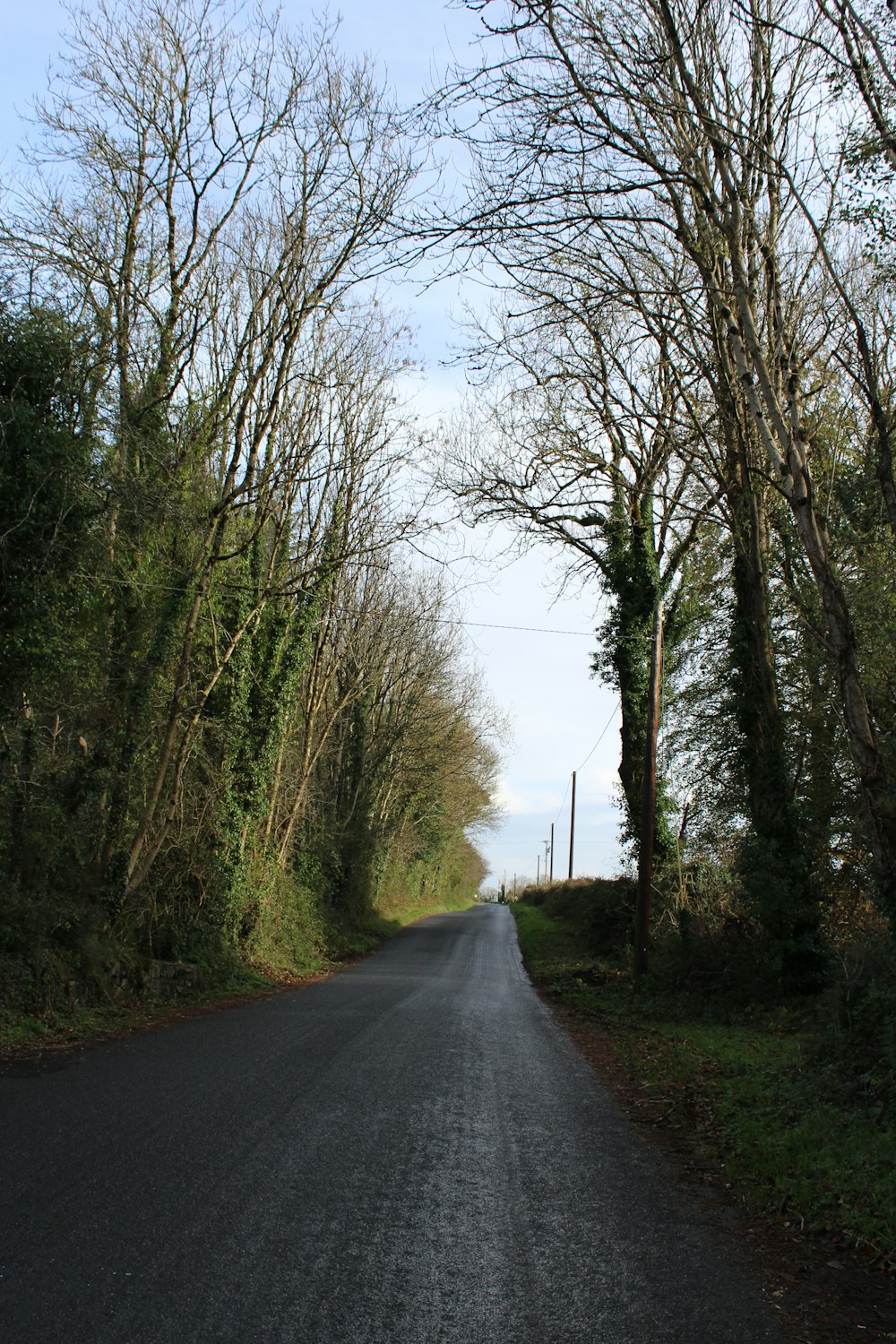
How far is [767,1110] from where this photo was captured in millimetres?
7684

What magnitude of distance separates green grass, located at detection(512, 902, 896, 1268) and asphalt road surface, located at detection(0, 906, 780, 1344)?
2.09 feet

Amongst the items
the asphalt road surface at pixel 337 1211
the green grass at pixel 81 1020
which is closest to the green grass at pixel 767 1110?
the asphalt road surface at pixel 337 1211

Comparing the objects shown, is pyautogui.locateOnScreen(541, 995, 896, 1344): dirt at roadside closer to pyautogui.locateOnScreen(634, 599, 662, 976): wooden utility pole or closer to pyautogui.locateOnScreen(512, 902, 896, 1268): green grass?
pyautogui.locateOnScreen(512, 902, 896, 1268): green grass

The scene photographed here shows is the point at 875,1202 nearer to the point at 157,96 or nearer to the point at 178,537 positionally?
the point at 178,537

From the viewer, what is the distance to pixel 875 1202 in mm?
5367

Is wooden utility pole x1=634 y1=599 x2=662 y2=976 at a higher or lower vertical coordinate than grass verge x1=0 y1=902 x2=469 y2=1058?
higher

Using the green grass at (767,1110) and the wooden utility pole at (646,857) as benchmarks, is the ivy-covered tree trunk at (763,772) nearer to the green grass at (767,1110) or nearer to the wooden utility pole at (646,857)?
the green grass at (767,1110)

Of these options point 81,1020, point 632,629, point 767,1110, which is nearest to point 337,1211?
point 767,1110

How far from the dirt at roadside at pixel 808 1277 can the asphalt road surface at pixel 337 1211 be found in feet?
0.52

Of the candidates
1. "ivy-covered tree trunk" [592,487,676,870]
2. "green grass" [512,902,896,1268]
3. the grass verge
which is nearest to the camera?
"green grass" [512,902,896,1268]

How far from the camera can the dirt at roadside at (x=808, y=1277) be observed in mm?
3973

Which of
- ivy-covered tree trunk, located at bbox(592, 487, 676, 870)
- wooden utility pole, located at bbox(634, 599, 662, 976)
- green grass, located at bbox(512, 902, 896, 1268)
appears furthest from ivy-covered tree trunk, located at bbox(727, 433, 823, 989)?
ivy-covered tree trunk, located at bbox(592, 487, 676, 870)

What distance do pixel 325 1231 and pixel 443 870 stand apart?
55751mm

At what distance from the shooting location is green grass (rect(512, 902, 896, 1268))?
544cm
